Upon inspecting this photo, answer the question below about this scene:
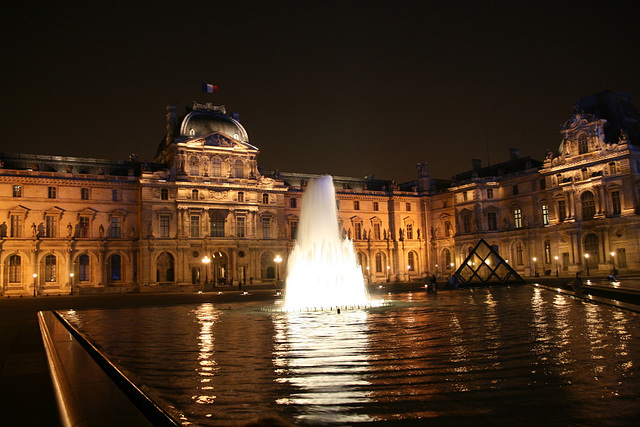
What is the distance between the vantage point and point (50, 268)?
6334 cm

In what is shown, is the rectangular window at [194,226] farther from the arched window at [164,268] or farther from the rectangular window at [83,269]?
the rectangular window at [83,269]

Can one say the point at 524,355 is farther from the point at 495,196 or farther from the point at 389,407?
the point at 495,196

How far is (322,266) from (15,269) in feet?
141

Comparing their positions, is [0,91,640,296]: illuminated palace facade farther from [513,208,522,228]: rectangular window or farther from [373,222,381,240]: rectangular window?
[373,222,381,240]: rectangular window

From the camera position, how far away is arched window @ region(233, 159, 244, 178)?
71.4m

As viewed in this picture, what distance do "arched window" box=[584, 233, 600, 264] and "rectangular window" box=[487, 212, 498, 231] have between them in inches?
577

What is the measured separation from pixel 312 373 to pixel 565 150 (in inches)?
2515

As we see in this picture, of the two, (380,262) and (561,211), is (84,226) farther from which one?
(561,211)

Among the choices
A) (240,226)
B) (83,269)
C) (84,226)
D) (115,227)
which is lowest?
(83,269)

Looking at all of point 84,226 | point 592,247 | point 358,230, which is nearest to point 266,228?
point 358,230

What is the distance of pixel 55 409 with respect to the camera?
651cm

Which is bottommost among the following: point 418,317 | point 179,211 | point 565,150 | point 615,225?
point 418,317

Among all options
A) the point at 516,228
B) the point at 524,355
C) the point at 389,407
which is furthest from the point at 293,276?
the point at 516,228

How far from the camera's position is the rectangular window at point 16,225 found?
61500 millimetres
